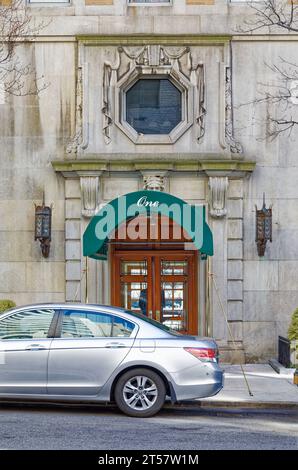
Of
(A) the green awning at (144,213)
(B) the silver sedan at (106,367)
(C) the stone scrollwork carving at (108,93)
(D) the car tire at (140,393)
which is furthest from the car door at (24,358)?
(C) the stone scrollwork carving at (108,93)

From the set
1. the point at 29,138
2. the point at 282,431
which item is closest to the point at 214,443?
the point at 282,431

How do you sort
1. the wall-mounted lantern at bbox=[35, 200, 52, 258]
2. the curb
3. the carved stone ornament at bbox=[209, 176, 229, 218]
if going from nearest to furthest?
the curb < the wall-mounted lantern at bbox=[35, 200, 52, 258] < the carved stone ornament at bbox=[209, 176, 229, 218]

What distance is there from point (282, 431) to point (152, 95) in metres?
9.27

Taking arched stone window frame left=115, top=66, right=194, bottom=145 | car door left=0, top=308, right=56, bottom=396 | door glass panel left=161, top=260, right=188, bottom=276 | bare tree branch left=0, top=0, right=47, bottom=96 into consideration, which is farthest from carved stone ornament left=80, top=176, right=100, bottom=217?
car door left=0, top=308, right=56, bottom=396

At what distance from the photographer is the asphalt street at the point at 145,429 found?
9359 mm

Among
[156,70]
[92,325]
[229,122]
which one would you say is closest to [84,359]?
[92,325]

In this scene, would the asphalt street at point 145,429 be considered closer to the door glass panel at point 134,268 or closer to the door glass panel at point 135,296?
the door glass panel at point 135,296

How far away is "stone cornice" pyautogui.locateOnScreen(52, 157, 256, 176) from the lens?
17.4 metres

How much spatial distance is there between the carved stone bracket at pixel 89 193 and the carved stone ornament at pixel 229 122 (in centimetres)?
280

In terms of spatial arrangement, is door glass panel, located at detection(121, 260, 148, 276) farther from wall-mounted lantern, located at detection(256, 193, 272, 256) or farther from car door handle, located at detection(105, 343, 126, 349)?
car door handle, located at detection(105, 343, 126, 349)

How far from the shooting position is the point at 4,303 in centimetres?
1697

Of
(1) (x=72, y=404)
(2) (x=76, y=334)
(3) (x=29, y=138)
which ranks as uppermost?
(3) (x=29, y=138)

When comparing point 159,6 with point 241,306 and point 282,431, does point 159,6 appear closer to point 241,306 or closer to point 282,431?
point 241,306

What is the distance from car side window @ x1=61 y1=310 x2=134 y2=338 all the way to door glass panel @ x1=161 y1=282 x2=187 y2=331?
251 inches
